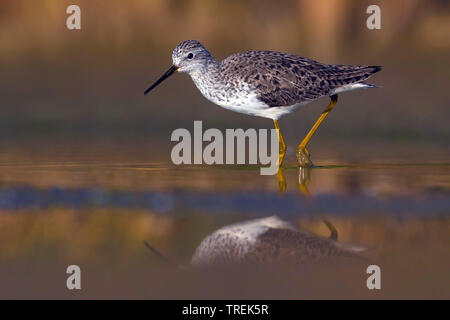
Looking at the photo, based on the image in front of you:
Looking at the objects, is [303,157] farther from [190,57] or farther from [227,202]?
[227,202]

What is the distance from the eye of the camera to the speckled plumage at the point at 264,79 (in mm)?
12195

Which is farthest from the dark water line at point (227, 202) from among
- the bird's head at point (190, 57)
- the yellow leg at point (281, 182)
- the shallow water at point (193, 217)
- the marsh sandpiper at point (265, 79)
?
the bird's head at point (190, 57)

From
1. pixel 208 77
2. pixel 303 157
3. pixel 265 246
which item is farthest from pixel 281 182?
pixel 265 246

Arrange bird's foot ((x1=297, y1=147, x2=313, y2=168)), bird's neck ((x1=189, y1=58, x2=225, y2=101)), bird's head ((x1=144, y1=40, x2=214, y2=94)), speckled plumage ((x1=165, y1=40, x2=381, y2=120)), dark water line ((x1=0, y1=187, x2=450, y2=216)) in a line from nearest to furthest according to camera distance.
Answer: dark water line ((x1=0, y1=187, x2=450, y2=216)) < speckled plumage ((x1=165, y1=40, x2=381, y2=120)) < bird's neck ((x1=189, y1=58, x2=225, y2=101)) < bird's head ((x1=144, y1=40, x2=214, y2=94)) < bird's foot ((x1=297, y1=147, x2=313, y2=168))

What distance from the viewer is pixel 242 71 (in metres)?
12.3

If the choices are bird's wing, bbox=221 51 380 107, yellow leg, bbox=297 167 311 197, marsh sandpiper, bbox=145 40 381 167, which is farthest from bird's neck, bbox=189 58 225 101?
yellow leg, bbox=297 167 311 197

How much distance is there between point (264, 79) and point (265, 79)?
0.02m

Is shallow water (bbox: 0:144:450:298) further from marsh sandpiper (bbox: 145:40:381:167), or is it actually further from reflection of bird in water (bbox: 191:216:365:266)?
marsh sandpiper (bbox: 145:40:381:167)

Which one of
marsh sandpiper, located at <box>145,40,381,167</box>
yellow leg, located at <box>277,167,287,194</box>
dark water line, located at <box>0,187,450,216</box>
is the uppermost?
marsh sandpiper, located at <box>145,40,381,167</box>

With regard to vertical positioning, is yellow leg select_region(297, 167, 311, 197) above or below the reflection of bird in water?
above

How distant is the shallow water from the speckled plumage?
111 centimetres

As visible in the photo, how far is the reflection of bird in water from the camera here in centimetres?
716

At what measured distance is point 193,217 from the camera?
29.5 ft

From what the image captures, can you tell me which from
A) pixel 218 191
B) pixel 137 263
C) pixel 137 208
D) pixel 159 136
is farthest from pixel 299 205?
pixel 159 136
